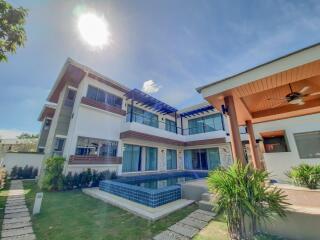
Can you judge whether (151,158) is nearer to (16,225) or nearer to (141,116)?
(141,116)

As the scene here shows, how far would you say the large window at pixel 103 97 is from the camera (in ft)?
40.5

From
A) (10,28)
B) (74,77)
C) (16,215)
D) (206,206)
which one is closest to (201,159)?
(206,206)

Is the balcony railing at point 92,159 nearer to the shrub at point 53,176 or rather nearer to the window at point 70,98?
the shrub at point 53,176

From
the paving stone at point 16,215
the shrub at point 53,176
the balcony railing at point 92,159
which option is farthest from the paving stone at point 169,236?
the balcony railing at point 92,159

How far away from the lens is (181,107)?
18844mm

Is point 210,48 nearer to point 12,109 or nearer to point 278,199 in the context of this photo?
point 278,199

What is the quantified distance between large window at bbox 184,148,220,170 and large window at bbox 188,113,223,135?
2.59 metres

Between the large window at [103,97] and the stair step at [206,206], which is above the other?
the large window at [103,97]

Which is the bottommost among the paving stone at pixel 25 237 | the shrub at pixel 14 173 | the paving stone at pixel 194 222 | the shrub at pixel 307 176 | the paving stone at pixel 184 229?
the paving stone at pixel 25 237

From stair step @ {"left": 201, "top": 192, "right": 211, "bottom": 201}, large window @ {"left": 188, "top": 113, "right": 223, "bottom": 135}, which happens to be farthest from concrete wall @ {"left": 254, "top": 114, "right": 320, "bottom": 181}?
large window @ {"left": 188, "top": 113, "right": 223, "bottom": 135}

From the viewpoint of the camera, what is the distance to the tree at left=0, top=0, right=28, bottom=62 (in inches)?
178

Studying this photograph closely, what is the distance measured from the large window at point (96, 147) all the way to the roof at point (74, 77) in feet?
17.1

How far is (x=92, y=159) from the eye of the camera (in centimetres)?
1116

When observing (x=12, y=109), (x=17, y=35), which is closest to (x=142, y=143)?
(x=17, y=35)
